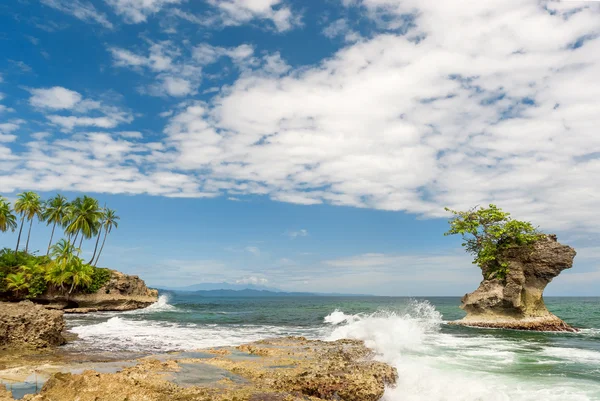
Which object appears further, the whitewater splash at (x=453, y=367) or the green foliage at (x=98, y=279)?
the green foliage at (x=98, y=279)

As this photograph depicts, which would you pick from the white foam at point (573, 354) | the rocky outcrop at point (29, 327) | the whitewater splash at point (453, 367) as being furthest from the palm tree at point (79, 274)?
the white foam at point (573, 354)

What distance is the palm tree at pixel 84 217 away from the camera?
187ft

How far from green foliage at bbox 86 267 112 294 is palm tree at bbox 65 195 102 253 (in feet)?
19.3

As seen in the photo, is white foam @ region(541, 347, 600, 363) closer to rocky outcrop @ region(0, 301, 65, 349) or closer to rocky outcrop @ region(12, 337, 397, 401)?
rocky outcrop @ region(12, 337, 397, 401)

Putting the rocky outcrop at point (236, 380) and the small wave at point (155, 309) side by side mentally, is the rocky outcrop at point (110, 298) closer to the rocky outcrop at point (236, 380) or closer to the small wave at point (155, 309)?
the small wave at point (155, 309)

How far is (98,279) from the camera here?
5459 cm

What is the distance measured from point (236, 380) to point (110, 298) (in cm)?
5138

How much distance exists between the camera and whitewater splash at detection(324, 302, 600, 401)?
1063 cm

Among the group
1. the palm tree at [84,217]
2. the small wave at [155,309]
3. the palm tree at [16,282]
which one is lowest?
the small wave at [155,309]

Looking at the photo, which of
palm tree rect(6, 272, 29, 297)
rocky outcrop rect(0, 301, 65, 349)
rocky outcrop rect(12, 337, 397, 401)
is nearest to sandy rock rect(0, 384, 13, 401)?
rocky outcrop rect(12, 337, 397, 401)

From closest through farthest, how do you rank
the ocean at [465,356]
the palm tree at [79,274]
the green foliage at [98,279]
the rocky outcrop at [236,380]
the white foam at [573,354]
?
the rocky outcrop at [236,380] → the ocean at [465,356] → the white foam at [573,354] → the palm tree at [79,274] → the green foliage at [98,279]

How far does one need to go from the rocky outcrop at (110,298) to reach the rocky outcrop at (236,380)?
42.9 m

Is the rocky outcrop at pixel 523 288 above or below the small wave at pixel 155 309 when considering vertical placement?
above

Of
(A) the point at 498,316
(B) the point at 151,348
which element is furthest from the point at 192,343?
(A) the point at 498,316
